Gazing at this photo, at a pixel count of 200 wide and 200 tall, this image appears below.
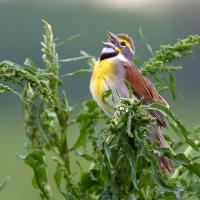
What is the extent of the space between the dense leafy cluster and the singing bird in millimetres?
297

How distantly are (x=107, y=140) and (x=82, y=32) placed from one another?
15.7 m

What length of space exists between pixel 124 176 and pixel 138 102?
0.18m

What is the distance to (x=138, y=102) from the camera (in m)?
1.61

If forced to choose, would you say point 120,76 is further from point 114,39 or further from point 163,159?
point 163,159

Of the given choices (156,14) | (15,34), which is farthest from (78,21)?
(156,14)

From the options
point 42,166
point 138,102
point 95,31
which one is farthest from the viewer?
point 95,31

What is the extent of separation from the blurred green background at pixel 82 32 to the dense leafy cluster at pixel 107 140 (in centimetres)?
599

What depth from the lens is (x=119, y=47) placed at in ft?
11.4

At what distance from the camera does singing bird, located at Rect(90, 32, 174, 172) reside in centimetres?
280

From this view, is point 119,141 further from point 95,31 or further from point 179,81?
point 95,31

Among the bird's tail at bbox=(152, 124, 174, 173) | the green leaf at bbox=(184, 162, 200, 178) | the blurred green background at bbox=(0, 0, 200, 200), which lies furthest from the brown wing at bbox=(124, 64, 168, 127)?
the blurred green background at bbox=(0, 0, 200, 200)

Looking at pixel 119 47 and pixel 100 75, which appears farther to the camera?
pixel 119 47

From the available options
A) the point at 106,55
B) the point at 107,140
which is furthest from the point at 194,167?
the point at 106,55

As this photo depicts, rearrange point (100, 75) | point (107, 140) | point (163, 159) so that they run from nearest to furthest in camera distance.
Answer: point (107, 140), point (163, 159), point (100, 75)
